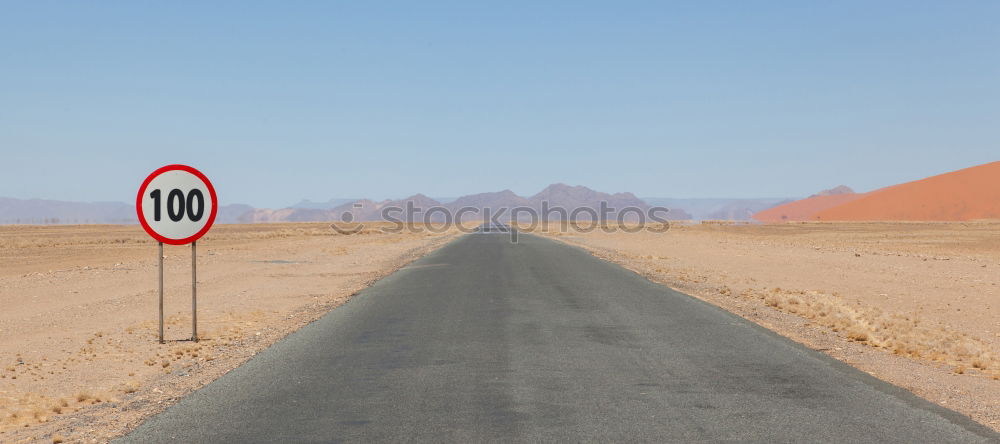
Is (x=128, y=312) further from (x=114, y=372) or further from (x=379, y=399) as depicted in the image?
(x=379, y=399)

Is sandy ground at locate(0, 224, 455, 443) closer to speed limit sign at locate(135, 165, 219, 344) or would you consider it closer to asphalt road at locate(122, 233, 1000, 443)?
asphalt road at locate(122, 233, 1000, 443)

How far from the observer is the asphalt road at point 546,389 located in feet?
20.6

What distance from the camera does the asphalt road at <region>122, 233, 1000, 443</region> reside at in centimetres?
628

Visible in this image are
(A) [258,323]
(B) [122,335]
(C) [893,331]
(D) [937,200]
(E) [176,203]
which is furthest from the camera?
(D) [937,200]

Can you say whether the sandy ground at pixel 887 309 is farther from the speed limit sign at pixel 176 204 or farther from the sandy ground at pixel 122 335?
the speed limit sign at pixel 176 204

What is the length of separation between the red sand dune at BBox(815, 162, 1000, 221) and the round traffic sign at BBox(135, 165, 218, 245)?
15820cm

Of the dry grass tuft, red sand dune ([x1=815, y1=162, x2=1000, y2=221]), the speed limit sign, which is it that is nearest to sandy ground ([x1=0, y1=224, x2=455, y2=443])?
the speed limit sign

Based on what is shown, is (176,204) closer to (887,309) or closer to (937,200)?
(887,309)

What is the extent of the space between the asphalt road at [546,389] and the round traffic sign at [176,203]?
2034 millimetres

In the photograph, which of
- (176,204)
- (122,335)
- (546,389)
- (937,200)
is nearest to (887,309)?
(546,389)

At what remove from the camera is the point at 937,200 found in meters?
164

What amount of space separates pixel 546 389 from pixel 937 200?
18052 cm

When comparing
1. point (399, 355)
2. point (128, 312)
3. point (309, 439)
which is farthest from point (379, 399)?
point (128, 312)

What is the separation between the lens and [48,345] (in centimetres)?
1151
